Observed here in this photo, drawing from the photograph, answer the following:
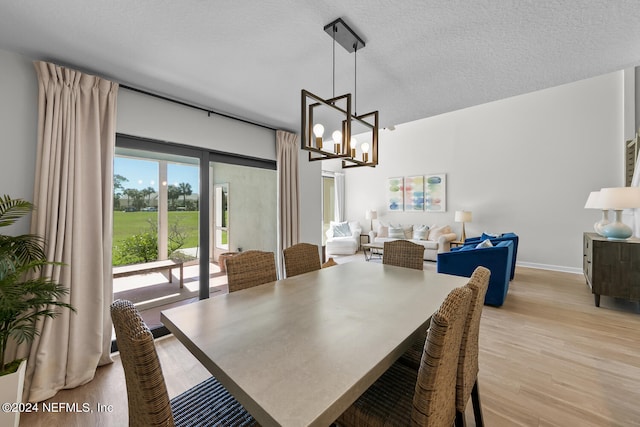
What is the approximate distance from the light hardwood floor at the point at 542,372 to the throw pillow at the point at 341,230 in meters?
4.56

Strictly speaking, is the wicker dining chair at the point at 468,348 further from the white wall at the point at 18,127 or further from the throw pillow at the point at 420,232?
the throw pillow at the point at 420,232

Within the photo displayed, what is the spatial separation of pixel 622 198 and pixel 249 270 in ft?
13.6

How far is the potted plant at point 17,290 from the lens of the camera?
1.38 metres

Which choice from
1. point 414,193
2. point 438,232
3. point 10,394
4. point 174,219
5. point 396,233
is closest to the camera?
point 10,394

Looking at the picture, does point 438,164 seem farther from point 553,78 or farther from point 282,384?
point 282,384

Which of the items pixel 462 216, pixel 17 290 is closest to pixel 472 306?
pixel 17 290

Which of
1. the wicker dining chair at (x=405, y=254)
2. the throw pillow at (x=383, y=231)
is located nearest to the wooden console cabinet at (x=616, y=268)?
the wicker dining chair at (x=405, y=254)

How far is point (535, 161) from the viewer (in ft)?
17.3

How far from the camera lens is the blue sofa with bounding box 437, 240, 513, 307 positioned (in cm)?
324

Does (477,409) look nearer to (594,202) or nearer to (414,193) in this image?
(594,202)

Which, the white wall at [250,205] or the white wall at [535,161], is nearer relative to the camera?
the white wall at [250,205]

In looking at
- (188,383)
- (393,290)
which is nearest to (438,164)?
(393,290)

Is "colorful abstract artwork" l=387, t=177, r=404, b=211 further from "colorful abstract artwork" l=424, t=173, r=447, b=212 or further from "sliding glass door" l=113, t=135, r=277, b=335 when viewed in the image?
"sliding glass door" l=113, t=135, r=277, b=335

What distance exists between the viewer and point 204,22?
1552 mm
